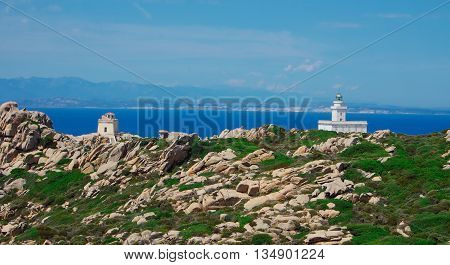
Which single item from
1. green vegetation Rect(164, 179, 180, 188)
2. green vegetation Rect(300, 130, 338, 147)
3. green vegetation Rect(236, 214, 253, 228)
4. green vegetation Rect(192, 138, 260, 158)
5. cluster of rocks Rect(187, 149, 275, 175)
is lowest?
green vegetation Rect(236, 214, 253, 228)

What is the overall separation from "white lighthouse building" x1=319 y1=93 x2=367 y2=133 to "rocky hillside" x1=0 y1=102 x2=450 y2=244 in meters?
49.0

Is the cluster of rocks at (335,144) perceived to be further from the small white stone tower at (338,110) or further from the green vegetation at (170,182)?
the small white stone tower at (338,110)

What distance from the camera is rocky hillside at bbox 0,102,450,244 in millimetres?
29656

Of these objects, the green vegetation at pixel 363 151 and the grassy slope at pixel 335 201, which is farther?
the green vegetation at pixel 363 151

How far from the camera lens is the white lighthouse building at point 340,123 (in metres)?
102

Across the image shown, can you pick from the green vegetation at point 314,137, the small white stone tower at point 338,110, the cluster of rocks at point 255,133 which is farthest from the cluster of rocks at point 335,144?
the small white stone tower at point 338,110

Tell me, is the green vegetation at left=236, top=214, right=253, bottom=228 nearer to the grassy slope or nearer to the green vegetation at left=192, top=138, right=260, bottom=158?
the grassy slope

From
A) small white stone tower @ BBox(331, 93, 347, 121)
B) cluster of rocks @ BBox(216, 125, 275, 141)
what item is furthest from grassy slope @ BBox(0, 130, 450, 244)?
small white stone tower @ BBox(331, 93, 347, 121)

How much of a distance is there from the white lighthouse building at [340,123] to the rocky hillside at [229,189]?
1929 inches

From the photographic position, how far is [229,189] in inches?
1441

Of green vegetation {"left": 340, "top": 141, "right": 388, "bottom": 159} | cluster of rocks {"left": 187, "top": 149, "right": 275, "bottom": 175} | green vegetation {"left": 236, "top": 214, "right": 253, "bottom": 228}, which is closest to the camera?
green vegetation {"left": 236, "top": 214, "right": 253, "bottom": 228}

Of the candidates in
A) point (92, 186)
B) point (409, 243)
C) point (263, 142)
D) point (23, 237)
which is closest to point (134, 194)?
point (92, 186)

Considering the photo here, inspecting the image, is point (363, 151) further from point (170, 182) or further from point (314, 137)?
point (170, 182)

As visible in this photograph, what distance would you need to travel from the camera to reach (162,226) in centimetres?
3219
